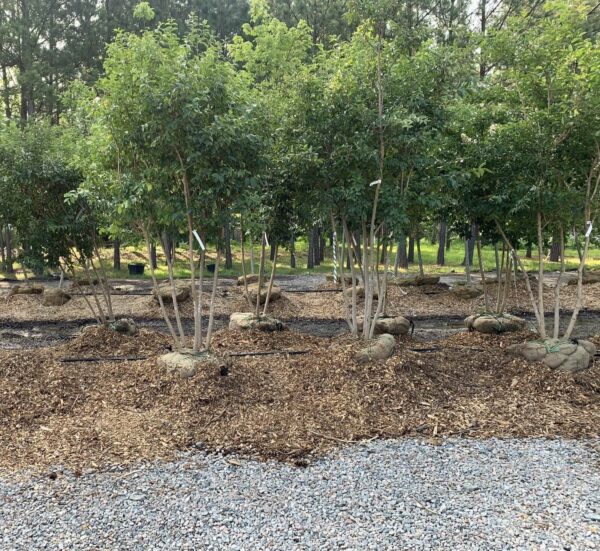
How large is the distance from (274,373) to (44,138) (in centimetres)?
481

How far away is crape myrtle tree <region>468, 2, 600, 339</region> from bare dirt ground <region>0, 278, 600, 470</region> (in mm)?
1131

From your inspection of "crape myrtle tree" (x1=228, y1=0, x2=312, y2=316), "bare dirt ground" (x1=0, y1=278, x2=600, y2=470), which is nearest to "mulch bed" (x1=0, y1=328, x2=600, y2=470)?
"bare dirt ground" (x1=0, y1=278, x2=600, y2=470)

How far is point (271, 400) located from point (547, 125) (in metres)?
3.67

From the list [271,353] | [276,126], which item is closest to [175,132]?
[276,126]

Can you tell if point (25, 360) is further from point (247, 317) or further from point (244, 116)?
point (244, 116)

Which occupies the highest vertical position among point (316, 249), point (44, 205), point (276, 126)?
point (276, 126)

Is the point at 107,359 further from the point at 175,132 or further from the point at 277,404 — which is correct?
the point at 175,132

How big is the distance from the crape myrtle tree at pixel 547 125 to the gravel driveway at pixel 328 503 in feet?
8.53

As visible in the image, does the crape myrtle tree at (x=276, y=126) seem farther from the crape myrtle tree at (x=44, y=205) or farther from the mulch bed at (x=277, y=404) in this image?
the crape myrtle tree at (x=44, y=205)

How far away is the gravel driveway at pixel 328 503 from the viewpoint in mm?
2332

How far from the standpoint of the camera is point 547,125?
15.4 ft

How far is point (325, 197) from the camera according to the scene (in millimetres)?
4629

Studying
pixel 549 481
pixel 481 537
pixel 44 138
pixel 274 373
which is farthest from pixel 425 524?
pixel 44 138

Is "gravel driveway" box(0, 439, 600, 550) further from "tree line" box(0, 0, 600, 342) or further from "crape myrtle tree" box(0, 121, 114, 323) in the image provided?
"crape myrtle tree" box(0, 121, 114, 323)
